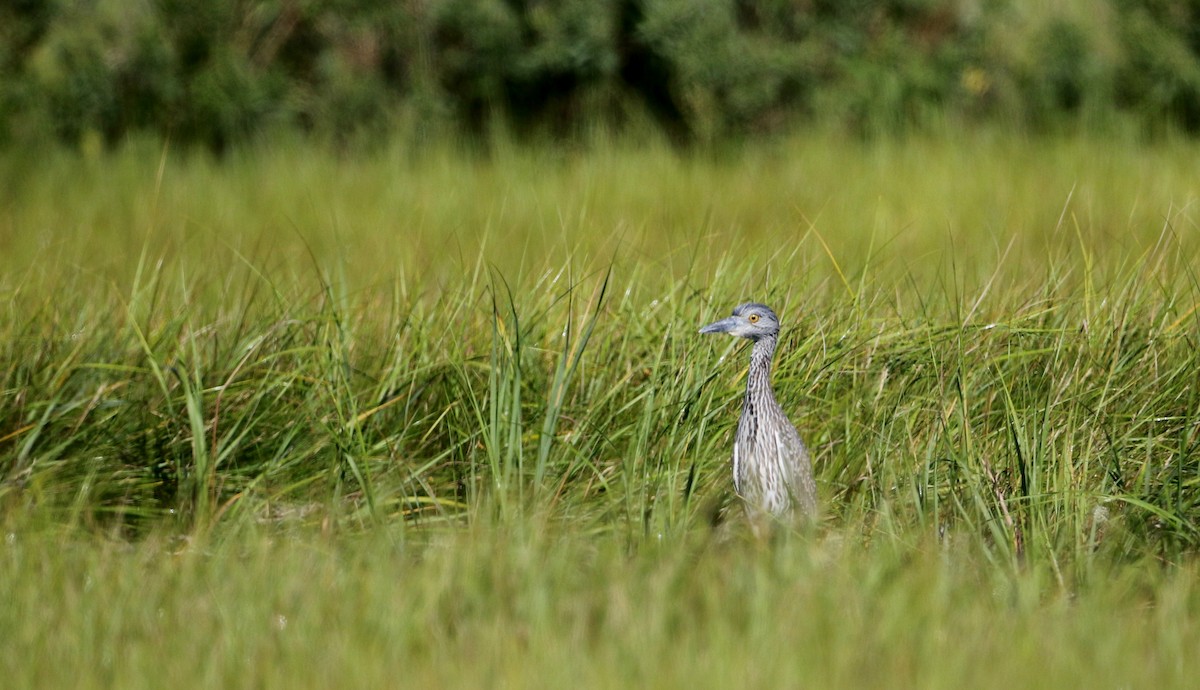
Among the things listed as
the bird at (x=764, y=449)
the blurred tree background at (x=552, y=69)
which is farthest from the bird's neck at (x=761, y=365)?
the blurred tree background at (x=552, y=69)

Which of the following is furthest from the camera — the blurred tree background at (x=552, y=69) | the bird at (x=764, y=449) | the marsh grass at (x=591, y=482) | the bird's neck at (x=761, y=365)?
the blurred tree background at (x=552, y=69)

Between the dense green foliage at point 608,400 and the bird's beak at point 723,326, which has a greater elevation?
the bird's beak at point 723,326

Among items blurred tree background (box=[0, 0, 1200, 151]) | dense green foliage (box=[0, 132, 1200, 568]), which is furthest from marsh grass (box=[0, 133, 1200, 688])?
blurred tree background (box=[0, 0, 1200, 151])

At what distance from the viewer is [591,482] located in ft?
14.9

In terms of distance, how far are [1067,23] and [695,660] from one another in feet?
28.5

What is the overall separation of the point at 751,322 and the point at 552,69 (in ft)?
21.4

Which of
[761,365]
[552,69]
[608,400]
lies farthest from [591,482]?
[552,69]

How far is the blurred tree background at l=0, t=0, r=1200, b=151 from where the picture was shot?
34.1 ft

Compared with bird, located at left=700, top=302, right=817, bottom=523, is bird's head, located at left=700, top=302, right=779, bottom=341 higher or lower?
higher

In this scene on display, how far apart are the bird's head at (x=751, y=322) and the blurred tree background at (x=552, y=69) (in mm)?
6114

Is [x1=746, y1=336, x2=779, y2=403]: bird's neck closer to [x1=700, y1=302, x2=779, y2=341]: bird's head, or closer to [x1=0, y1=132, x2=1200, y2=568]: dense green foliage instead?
[x1=700, y1=302, x2=779, y2=341]: bird's head

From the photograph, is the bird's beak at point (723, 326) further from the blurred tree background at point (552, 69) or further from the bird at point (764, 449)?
the blurred tree background at point (552, 69)

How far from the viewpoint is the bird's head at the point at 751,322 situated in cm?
425

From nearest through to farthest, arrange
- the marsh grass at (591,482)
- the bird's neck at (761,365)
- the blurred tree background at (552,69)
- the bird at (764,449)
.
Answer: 1. the marsh grass at (591,482)
2. the bird at (764,449)
3. the bird's neck at (761,365)
4. the blurred tree background at (552,69)
